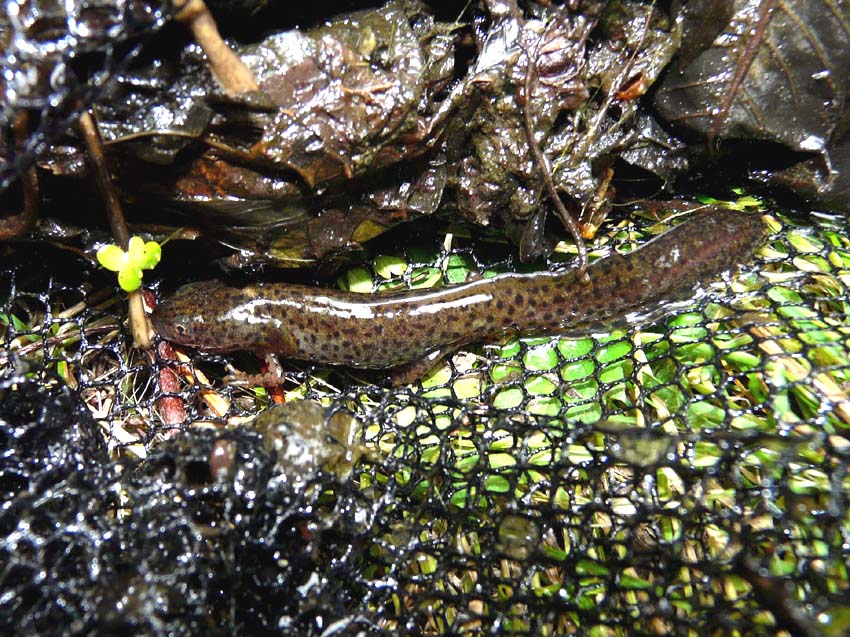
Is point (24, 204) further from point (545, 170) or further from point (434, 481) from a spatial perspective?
point (545, 170)

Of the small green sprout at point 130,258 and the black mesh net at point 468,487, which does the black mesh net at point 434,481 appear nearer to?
the black mesh net at point 468,487

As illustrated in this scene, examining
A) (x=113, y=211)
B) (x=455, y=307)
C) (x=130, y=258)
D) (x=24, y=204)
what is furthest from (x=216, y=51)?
(x=455, y=307)

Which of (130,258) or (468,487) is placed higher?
(130,258)

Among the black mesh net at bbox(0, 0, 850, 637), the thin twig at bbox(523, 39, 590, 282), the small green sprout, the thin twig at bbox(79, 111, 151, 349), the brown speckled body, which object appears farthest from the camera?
the brown speckled body

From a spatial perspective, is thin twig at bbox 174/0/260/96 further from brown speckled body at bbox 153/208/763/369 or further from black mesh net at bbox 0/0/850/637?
brown speckled body at bbox 153/208/763/369

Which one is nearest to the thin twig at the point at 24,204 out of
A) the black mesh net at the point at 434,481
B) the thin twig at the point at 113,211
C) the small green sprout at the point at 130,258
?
the black mesh net at the point at 434,481

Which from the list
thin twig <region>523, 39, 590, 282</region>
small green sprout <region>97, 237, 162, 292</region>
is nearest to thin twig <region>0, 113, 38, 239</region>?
small green sprout <region>97, 237, 162, 292</region>
